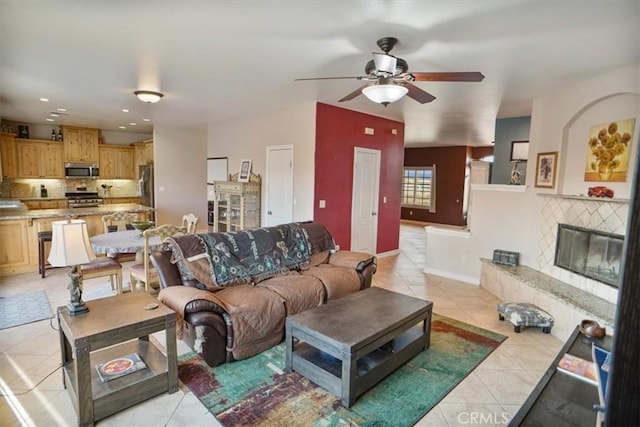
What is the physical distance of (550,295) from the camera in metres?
3.74

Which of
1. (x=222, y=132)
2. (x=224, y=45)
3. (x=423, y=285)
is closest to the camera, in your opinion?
(x=224, y=45)

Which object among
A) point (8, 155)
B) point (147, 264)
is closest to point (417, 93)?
point (147, 264)

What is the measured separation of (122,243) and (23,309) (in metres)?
1.25

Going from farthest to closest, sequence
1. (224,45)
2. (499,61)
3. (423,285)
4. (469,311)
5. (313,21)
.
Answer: (423,285) < (469,311) < (499,61) < (224,45) < (313,21)

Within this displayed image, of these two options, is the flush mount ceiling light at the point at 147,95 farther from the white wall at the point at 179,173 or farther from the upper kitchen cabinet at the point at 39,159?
the upper kitchen cabinet at the point at 39,159

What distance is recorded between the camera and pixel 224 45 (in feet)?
10.1

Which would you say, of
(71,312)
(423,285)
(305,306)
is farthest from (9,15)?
(423,285)

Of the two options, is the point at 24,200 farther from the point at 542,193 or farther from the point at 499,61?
the point at 542,193

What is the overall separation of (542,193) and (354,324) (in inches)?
131

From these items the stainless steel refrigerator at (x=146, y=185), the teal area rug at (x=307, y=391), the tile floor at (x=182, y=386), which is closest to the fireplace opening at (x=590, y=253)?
the tile floor at (x=182, y=386)

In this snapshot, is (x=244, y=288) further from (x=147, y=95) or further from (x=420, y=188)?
(x=420, y=188)

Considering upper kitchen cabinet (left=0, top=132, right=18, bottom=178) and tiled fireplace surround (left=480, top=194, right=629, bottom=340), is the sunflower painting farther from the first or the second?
upper kitchen cabinet (left=0, top=132, right=18, bottom=178)

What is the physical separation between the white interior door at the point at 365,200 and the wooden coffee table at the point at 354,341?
3066 millimetres

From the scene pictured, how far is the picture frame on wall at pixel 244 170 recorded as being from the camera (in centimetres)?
661
